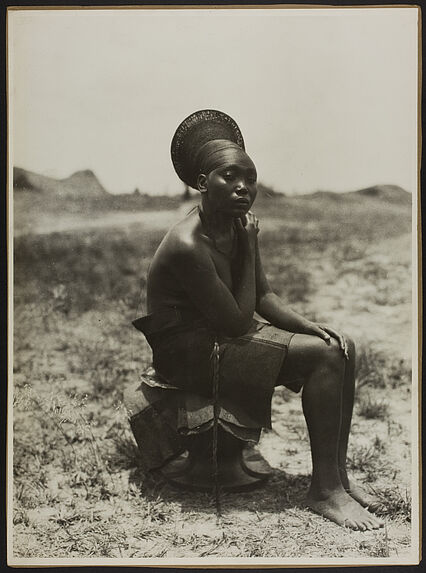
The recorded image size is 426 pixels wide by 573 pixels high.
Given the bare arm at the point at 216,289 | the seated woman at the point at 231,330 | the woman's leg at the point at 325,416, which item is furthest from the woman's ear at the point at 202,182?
the woman's leg at the point at 325,416

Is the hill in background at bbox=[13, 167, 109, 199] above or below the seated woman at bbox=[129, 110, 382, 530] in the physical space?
above

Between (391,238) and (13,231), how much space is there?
170 cm

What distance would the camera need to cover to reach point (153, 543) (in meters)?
4.03

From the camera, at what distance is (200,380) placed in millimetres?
3990

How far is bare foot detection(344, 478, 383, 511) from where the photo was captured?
4086 millimetres

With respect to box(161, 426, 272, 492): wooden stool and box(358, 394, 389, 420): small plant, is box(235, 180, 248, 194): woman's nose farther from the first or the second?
box(358, 394, 389, 420): small plant

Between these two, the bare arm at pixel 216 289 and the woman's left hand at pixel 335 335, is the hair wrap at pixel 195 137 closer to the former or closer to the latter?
the bare arm at pixel 216 289

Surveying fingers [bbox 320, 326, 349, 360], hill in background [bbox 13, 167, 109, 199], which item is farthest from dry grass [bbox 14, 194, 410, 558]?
fingers [bbox 320, 326, 349, 360]

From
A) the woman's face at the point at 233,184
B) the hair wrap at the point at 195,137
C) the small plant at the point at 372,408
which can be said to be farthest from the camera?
the small plant at the point at 372,408

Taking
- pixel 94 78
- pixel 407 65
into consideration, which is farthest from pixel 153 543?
pixel 407 65

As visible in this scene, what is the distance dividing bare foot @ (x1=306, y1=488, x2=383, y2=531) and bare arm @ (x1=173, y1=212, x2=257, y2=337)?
2.62 feet

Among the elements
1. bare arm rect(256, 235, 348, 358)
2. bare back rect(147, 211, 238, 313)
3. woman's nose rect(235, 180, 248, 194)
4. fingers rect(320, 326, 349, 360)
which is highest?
woman's nose rect(235, 180, 248, 194)

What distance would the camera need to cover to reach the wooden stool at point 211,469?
4059mm

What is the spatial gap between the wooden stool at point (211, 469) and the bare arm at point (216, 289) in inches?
19.0
